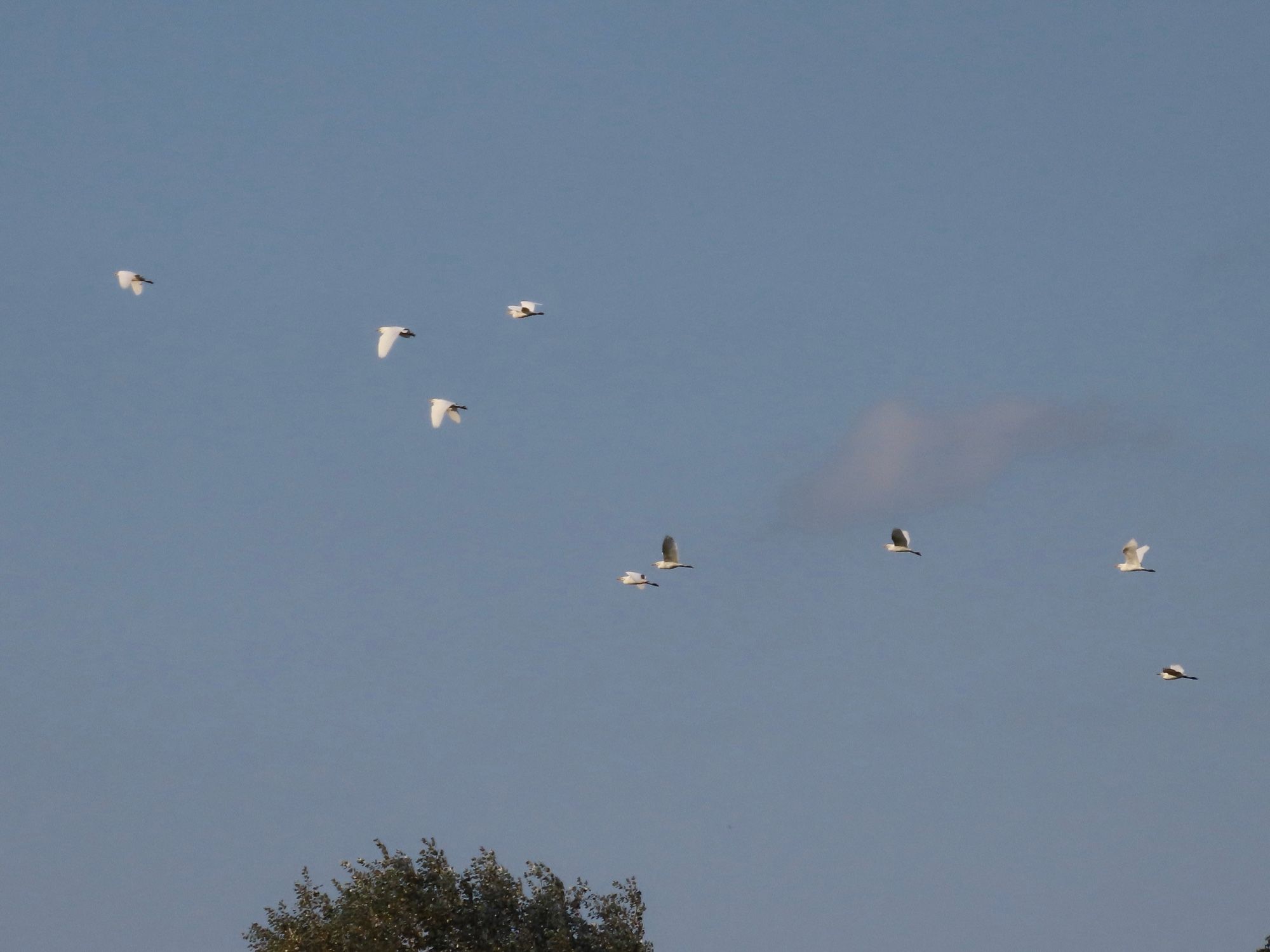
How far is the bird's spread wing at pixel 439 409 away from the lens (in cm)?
5311

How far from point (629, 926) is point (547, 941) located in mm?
2851

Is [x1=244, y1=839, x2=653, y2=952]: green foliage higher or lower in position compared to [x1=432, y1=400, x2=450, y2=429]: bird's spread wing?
lower

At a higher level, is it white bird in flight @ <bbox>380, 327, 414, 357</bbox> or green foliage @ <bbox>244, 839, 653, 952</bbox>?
white bird in flight @ <bbox>380, 327, 414, 357</bbox>

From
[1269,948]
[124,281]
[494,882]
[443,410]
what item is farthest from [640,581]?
[1269,948]

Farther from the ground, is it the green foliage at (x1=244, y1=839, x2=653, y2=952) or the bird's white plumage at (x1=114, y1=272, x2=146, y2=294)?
the bird's white plumage at (x1=114, y1=272, x2=146, y2=294)

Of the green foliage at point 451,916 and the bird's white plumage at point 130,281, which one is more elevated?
the bird's white plumage at point 130,281

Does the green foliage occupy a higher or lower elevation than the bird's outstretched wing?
lower

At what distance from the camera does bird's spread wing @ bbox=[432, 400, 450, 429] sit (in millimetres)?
53109

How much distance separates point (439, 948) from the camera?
6253 cm

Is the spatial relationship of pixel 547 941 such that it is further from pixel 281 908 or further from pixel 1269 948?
pixel 1269 948

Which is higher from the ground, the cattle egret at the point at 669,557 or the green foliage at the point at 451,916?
the cattle egret at the point at 669,557

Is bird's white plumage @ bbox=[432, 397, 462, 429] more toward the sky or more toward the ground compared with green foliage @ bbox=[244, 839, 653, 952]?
more toward the sky

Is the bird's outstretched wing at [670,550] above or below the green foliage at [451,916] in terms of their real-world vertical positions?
above

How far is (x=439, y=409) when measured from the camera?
53.7 metres
